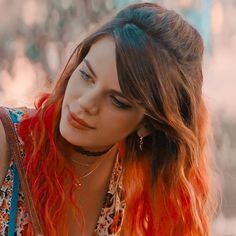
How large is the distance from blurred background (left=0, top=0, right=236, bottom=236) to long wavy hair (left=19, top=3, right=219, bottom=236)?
Answer: 1775 millimetres

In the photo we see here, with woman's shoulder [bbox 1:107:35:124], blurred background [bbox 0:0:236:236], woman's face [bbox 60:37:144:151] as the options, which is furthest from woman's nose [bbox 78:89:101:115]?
blurred background [bbox 0:0:236:236]

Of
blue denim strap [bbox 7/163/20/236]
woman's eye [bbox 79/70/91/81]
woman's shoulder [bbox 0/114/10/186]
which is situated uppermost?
woman's eye [bbox 79/70/91/81]

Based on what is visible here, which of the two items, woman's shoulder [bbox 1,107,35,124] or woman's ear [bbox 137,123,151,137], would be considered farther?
woman's ear [bbox 137,123,151,137]

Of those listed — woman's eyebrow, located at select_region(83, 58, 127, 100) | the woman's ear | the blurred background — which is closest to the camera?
woman's eyebrow, located at select_region(83, 58, 127, 100)

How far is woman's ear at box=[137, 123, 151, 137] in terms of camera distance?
156 cm

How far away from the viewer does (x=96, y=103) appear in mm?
1425

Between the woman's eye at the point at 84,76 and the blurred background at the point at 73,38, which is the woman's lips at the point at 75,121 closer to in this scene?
the woman's eye at the point at 84,76

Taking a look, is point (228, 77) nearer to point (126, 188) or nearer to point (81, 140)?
point (126, 188)

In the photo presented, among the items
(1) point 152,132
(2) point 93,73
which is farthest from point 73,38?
(2) point 93,73

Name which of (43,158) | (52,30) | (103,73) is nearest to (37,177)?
(43,158)

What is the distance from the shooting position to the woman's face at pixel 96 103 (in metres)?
1.42

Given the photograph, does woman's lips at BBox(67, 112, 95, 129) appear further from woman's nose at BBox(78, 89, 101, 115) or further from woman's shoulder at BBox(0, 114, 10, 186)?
woman's shoulder at BBox(0, 114, 10, 186)

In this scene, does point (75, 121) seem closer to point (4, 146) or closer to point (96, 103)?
point (96, 103)

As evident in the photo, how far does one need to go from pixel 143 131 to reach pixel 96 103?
0.20 metres
